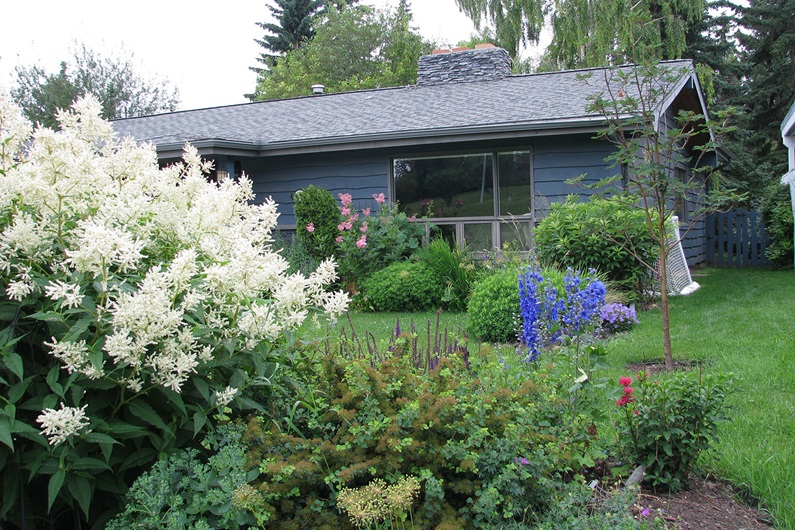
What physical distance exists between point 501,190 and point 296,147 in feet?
12.4

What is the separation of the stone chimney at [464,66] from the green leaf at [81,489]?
1307cm

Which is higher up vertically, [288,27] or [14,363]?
[288,27]

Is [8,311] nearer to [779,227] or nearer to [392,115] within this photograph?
[392,115]

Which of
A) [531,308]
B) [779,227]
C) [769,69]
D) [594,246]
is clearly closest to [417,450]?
[531,308]

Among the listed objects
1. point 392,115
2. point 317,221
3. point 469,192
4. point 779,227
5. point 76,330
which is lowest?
point 76,330

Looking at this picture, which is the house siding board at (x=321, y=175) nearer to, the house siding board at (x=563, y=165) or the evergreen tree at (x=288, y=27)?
the house siding board at (x=563, y=165)

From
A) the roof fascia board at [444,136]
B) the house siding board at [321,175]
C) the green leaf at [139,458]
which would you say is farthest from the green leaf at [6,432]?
the house siding board at [321,175]

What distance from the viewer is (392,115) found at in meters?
12.2

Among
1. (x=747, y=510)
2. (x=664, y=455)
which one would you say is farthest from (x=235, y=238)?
(x=747, y=510)

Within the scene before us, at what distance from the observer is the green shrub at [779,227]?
1380 centimetres

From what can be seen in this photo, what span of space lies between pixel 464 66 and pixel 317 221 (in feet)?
19.2

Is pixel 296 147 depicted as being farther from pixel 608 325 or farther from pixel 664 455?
pixel 664 455

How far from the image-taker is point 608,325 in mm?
7133

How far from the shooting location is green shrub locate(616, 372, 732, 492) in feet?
9.20
